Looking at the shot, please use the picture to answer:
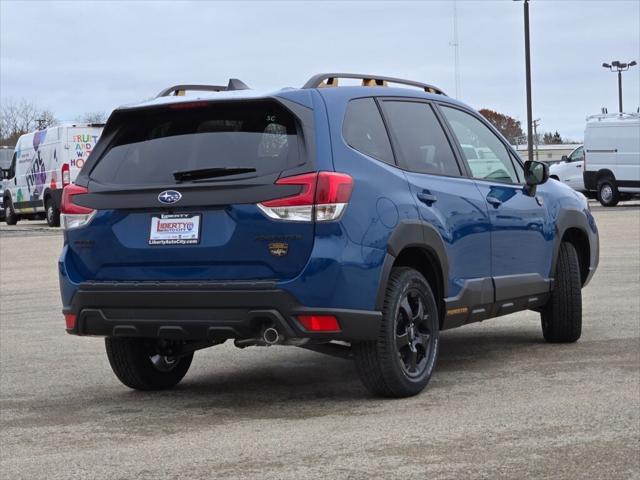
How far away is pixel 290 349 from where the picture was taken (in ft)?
30.7

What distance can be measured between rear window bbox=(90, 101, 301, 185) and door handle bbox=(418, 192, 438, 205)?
2.98 ft

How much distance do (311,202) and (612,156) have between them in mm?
28624

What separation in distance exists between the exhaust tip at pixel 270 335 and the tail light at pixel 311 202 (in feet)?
1.83

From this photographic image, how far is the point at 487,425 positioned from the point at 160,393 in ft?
7.46

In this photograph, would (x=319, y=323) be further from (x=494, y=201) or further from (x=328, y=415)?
(x=494, y=201)

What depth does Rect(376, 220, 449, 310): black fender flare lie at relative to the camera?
6641 millimetres

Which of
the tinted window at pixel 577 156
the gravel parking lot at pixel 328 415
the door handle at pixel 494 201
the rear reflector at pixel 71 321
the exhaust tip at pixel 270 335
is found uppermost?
the tinted window at pixel 577 156

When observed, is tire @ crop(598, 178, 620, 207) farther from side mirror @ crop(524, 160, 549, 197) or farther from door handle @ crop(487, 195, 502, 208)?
door handle @ crop(487, 195, 502, 208)

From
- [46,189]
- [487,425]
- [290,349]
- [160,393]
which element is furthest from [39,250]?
[487,425]

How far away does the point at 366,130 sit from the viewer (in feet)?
23.2

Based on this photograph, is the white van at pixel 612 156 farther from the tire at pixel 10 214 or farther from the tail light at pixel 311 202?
the tail light at pixel 311 202

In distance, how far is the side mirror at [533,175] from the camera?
851 cm

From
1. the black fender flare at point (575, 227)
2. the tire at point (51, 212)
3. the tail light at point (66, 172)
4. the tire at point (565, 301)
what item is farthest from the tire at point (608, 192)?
the tire at point (565, 301)

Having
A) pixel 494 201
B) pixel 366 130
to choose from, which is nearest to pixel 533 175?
pixel 494 201
